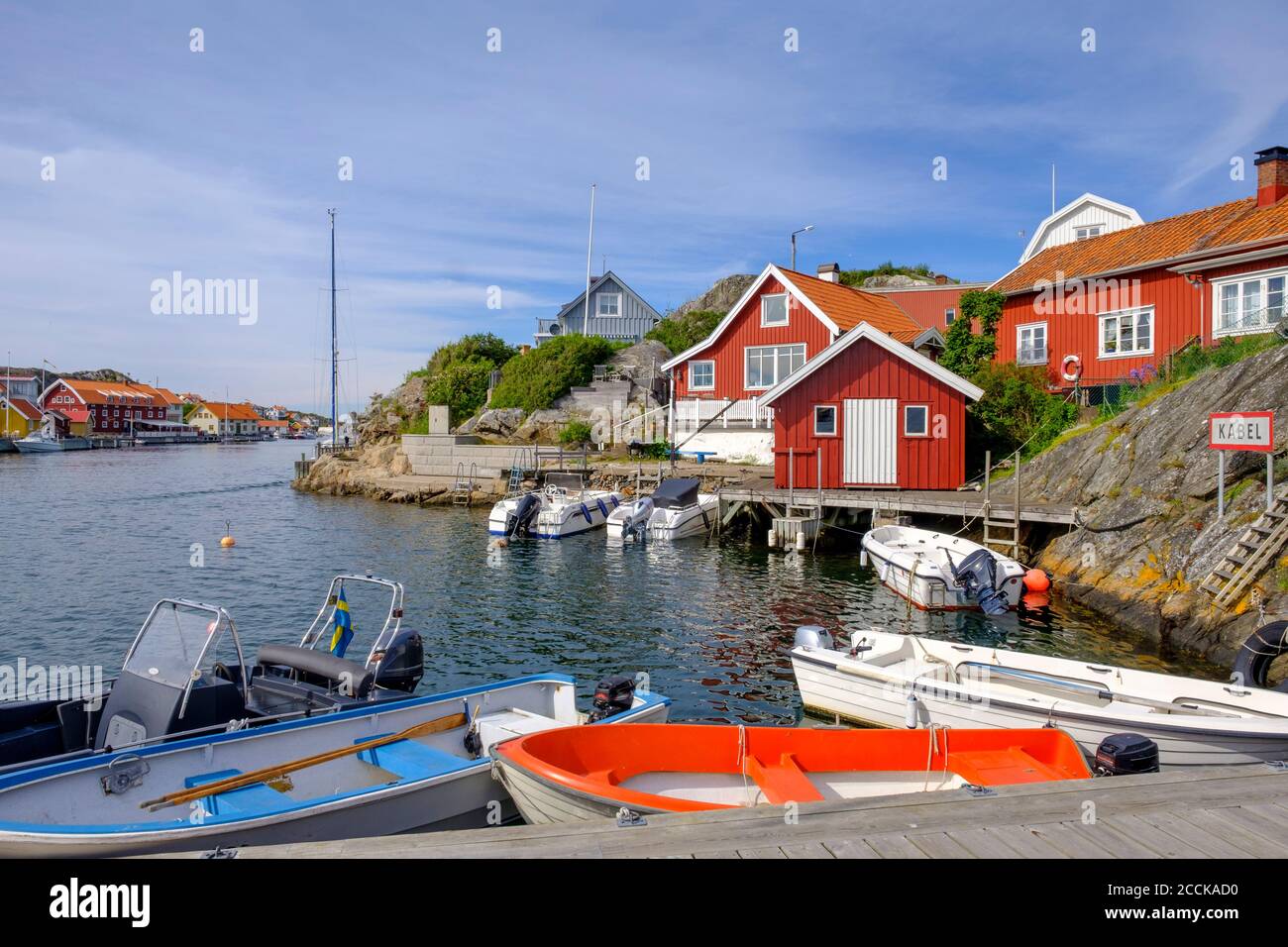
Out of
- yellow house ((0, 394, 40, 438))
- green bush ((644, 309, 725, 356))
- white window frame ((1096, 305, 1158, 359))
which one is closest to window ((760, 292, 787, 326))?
white window frame ((1096, 305, 1158, 359))

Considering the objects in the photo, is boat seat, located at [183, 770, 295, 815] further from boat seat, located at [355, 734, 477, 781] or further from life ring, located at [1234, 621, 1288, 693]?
life ring, located at [1234, 621, 1288, 693]

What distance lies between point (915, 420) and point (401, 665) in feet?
69.5

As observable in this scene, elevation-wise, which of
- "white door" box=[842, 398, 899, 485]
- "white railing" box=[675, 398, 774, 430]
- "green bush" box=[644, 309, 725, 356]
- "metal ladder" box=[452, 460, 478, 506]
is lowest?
"metal ladder" box=[452, 460, 478, 506]

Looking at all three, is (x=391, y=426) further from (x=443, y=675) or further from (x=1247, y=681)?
(x=1247, y=681)

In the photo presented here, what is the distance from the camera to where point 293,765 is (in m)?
7.83

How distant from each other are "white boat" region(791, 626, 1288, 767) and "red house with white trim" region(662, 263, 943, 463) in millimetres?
25116

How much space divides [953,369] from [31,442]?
106429 mm

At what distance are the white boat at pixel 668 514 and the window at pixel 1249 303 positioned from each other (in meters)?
16.3

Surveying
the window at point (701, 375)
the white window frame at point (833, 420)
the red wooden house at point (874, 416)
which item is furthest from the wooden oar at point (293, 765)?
the window at point (701, 375)

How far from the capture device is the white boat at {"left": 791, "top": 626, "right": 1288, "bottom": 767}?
909cm

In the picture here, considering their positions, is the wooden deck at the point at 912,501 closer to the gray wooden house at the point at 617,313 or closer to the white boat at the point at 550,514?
the white boat at the point at 550,514

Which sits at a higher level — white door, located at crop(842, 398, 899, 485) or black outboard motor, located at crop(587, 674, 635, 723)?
white door, located at crop(842, 398, 899, 485)

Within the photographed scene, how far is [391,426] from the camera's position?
53.5 m

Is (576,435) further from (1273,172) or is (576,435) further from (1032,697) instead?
(1032,697)
